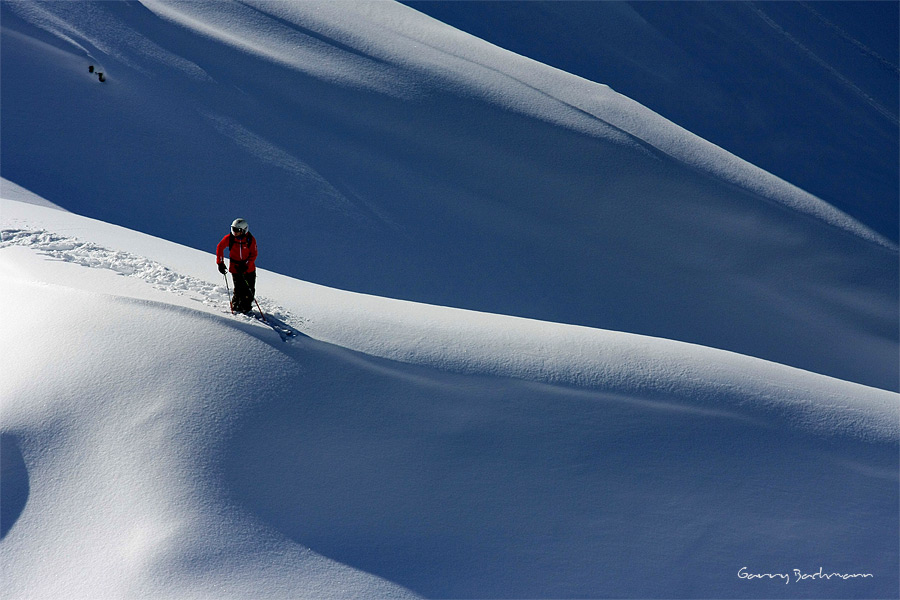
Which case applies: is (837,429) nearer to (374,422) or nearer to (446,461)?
(446,461)

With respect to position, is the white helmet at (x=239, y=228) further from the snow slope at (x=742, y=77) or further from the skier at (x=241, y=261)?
the snow slope at (x=742, y=77)

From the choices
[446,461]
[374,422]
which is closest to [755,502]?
[446,461]

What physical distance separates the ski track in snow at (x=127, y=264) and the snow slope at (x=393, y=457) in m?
0.04

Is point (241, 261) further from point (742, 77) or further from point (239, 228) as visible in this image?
point (742, 77)

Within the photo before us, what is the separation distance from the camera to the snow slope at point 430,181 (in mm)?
9773

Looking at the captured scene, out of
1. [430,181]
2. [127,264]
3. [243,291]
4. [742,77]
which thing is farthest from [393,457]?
[742,77]

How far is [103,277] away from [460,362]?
125 inches

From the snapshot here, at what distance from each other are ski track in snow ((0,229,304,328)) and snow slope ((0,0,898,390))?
2.40 m

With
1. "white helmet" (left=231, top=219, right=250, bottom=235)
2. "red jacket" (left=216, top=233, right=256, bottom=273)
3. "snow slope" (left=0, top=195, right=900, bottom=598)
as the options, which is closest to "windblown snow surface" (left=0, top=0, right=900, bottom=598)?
"snow slope" (left=0, top=195, right=900, bottom=598)

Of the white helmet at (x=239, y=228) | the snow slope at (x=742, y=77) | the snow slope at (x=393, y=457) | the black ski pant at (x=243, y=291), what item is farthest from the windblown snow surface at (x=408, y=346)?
the snow slope at (x=742, y=77)

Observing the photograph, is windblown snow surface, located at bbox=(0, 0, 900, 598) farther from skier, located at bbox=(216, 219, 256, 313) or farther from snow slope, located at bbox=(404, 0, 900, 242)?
snow slope, located at bbox=(404, 0, 900, 242)

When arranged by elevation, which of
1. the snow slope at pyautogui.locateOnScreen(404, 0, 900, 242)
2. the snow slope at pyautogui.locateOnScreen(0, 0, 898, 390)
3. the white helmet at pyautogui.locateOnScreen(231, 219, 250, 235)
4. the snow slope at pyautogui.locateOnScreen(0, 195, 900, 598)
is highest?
the snow slope at pyautogui.locateOnScreen(404, 0, 900, 242)

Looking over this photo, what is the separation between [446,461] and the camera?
526cm

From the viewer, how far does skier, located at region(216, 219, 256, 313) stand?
5.78 meters
